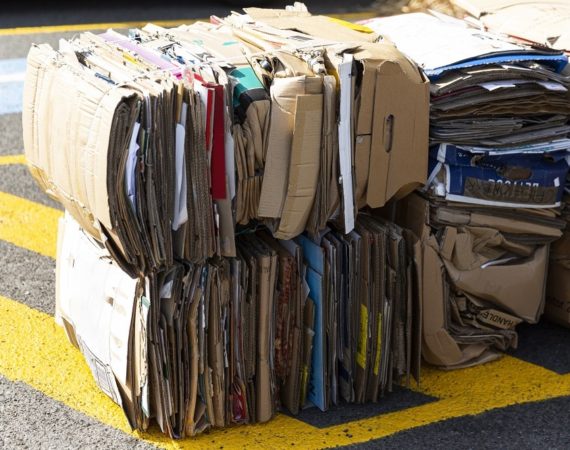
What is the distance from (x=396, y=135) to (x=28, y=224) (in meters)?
2.30

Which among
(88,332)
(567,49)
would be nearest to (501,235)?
(567,49)

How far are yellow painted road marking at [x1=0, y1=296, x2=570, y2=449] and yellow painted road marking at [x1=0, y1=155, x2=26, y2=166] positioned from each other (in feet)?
5.64

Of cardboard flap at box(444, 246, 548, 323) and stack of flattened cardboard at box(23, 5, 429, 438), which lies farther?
cardboard flap at box(444, 246, 548, 323)

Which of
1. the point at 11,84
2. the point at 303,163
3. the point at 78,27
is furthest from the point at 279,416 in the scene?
the point at 78,27

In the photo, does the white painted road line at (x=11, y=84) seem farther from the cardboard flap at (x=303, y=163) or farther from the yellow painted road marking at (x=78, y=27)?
the cardboard flap at (x=303, y=163)

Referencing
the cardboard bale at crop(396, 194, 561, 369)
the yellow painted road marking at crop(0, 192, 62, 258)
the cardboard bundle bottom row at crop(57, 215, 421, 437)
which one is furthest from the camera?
the yellow painted road marking at crop(0, 192, 62, 258)

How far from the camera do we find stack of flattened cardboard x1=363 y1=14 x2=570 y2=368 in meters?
3.59

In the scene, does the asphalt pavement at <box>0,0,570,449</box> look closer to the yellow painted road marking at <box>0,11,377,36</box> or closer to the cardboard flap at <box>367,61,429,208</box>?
the cardboard flap at <box>367,61,429,208</box>

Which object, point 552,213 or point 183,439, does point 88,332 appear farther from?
point 552,213

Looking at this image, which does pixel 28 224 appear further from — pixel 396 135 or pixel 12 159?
pixel 396 135

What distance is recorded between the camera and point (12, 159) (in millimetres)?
5801

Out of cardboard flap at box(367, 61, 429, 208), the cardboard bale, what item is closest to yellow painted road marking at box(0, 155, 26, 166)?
the cardboard bale

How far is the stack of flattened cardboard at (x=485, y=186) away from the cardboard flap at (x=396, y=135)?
101 millimetres

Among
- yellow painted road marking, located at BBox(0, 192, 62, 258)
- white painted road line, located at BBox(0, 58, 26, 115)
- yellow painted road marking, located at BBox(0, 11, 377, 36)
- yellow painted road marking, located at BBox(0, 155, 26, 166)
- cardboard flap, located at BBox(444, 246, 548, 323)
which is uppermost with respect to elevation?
cardboard flap, located at BBox(444, 246, 548, 323)
